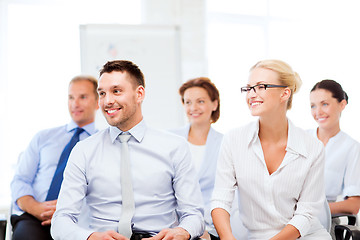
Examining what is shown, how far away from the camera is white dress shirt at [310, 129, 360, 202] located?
108 inches

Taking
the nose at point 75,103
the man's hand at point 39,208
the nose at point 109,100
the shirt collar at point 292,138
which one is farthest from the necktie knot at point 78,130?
the shirt collar at point 292,138

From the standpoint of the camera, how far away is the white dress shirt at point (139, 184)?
6.60ft

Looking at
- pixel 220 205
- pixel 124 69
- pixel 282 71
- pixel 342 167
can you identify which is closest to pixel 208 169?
pixel 220 205

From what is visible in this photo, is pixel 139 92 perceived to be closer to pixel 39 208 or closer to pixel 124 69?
pixel 124 69

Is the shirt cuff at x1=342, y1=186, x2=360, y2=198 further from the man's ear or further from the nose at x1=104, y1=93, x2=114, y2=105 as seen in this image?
the nose at x1=104, y1=93, x2=114, y2=105

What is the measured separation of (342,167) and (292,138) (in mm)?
848

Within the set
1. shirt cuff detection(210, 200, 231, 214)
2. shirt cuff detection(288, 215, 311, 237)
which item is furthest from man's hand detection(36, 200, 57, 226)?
shirt cuff detection(288, 215, 311, 237)

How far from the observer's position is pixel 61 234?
1.91 m

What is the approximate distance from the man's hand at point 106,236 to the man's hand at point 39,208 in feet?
2.60

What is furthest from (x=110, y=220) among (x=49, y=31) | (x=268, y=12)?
(x=268, y=12)

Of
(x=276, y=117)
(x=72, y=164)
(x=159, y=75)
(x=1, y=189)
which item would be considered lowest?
(x=1, y=189)

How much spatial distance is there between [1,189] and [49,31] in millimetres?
1722

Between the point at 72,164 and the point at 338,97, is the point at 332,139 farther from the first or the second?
the point at 72,164

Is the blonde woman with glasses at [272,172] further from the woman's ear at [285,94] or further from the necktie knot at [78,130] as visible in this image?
the necktie knot at [78,130]
